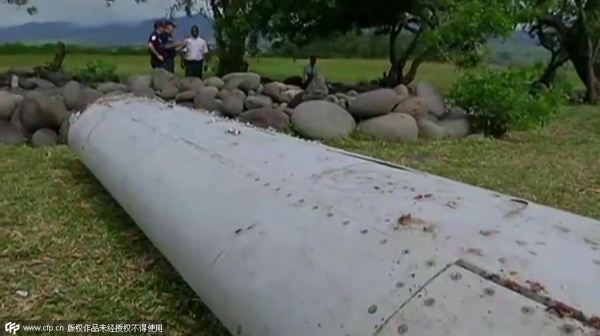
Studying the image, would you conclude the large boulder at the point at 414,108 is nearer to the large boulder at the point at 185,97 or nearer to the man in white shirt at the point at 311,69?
the large boulder at the point at 185,97

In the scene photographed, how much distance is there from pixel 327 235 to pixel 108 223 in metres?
1.87

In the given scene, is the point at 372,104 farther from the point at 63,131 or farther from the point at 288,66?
the point at 288,66

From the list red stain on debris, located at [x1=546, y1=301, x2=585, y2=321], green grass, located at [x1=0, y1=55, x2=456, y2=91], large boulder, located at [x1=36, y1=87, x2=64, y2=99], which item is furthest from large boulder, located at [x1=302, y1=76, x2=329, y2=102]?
red stain on debris, located at [x1=546, y1=301, x2=585, y2=321]

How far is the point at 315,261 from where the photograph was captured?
4.91 ft

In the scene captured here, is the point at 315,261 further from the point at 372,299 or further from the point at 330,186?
the point at 330,186

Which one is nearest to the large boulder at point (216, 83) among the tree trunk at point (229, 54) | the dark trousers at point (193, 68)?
the dark trousers at point (193, 68)

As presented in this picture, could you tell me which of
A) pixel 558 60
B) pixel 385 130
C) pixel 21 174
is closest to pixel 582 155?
pixel 385 130

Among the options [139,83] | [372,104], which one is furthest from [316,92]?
[139,83]

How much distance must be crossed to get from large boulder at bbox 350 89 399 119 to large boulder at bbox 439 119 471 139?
1.97ft

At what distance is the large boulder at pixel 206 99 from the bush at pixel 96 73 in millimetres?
3160

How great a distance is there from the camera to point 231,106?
660 centimetres

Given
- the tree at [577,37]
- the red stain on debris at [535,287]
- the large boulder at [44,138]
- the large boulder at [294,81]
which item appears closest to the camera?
the red stain on debris at [535,287]

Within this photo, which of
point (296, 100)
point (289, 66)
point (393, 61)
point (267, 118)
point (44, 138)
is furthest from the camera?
point (289, 66)

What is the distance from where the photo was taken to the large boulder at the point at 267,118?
6112 mm
